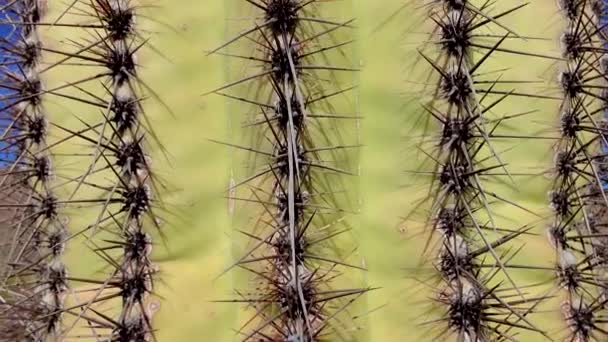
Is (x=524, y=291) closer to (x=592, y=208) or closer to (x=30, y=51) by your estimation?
(x=592, y=208)

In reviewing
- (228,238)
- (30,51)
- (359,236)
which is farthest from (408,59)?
(30,51)

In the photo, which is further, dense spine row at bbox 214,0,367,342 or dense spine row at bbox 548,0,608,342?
dense spine row at bbox 548,0,608,342

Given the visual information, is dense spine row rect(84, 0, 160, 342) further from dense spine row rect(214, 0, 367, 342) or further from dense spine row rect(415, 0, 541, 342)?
dense spine row rect(415, 0, 541, 342)

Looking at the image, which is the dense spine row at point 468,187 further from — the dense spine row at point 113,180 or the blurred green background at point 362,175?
the dense spine row at point 113,180

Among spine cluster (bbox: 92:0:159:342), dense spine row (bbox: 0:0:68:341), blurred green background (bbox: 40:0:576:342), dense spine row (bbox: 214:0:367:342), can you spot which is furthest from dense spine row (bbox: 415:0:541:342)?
dense spine row (bbox: 0:0:68:341)

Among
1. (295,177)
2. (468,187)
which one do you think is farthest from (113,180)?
(468,187)

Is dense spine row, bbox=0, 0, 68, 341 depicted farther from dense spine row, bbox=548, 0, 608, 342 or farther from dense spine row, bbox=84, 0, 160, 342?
dense spine row, bbox=548, 0, 608, 342
